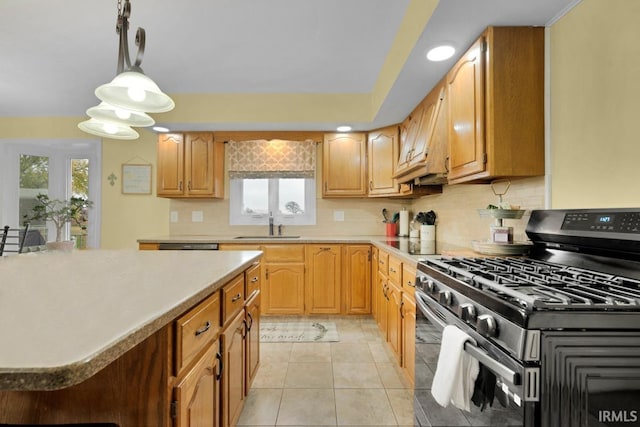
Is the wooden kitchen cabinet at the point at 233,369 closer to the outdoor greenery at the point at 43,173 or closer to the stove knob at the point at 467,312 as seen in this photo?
the stove knob at the point at 467,312

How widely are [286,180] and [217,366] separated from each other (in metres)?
3.03

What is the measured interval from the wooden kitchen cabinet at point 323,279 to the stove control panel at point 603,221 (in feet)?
7.32

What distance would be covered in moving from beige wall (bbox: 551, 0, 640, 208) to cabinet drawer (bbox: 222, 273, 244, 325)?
5.41ft

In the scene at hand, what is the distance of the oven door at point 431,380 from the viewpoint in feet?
2.71

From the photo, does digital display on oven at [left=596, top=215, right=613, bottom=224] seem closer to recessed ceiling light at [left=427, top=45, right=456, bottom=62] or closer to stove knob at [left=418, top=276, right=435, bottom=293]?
stove knob at [left=418, top=276, right=435, bottom=293]

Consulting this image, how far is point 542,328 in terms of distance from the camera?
2.55 ft

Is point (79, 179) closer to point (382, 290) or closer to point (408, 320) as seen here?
point (382, 290)

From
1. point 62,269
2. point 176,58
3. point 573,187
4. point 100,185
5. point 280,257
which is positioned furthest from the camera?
point 100,185

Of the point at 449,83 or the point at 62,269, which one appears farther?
the point at 449,83

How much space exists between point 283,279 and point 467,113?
2398mm

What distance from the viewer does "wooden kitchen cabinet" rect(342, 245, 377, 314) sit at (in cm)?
339

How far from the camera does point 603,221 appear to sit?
126cm

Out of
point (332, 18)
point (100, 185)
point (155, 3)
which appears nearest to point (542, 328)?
point (332, 18)

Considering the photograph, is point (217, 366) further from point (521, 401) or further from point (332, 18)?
point (332, 18)
